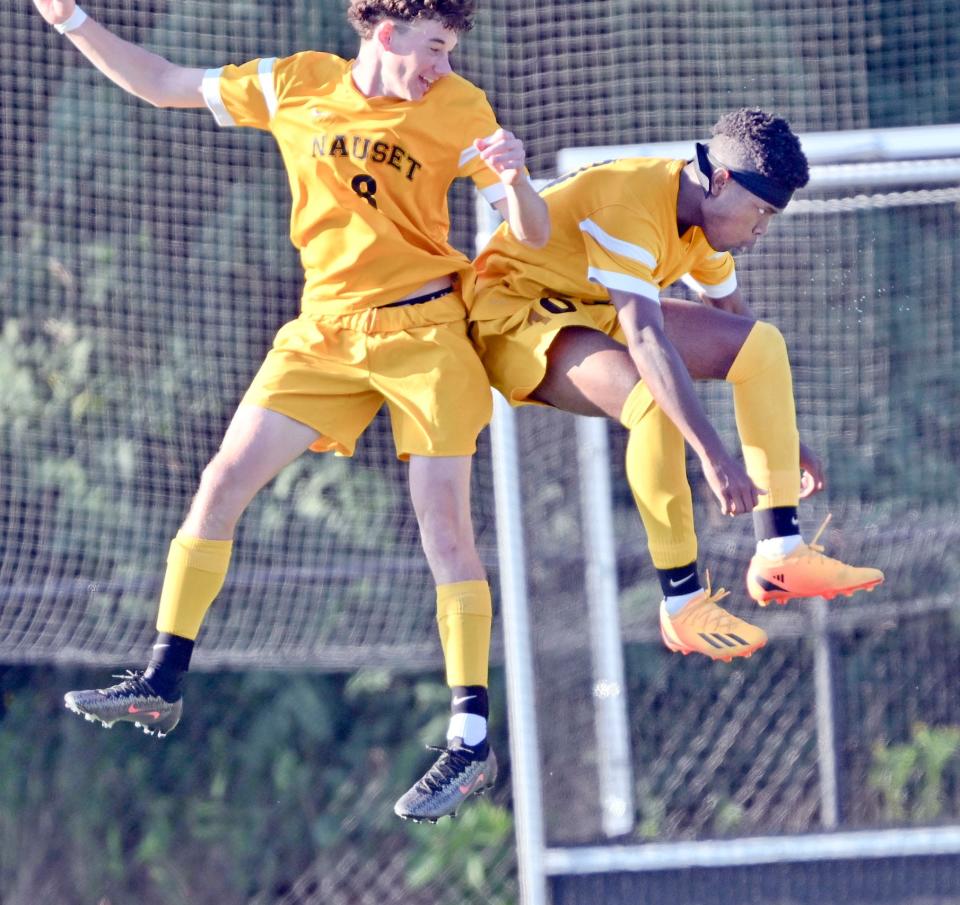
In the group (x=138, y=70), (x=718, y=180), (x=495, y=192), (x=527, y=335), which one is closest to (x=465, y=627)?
(x=527, y=335)

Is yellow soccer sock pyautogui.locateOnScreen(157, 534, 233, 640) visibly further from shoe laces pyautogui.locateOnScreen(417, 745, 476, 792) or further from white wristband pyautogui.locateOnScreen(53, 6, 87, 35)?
white wristband pyautogui.locateOnScreen(53, 6, 87, 35)

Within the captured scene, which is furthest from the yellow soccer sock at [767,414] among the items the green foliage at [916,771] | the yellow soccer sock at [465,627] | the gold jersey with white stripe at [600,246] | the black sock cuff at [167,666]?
the green foliage at [916,771]

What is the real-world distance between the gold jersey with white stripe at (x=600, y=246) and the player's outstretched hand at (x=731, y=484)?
1.11ft

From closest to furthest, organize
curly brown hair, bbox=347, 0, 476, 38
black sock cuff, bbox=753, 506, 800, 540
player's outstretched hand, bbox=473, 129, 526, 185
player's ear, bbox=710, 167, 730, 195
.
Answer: player's outstretched hand, bbox=473, 129, 526, 185 → curly brown hair, bbox=347, 0, 476, 38 → player's ear, bbox=710, 167, 730, 195 → black sock cuff, bbox=753, 506, 800, 540

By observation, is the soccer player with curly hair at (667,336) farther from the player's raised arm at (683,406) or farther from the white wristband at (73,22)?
the white wristband at (73,22)

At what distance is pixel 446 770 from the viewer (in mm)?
3266

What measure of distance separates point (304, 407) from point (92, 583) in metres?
2.27

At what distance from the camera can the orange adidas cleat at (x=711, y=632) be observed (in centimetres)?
329

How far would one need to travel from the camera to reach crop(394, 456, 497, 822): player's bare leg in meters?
3.24

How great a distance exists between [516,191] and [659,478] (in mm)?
591

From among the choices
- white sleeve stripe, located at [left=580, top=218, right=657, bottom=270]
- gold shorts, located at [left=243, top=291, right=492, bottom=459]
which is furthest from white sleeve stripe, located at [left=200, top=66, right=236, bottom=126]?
white sleeve stripe, located at [left=580, top=218, right=657, bottom=270]

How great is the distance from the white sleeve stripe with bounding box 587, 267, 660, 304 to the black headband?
230mm

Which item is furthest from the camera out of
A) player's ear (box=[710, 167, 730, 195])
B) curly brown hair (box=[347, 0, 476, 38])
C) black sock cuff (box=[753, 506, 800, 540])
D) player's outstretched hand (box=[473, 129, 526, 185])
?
black sock cuff (box=[753, 506, 800, 540])

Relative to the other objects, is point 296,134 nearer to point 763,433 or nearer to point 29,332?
point 763,433
